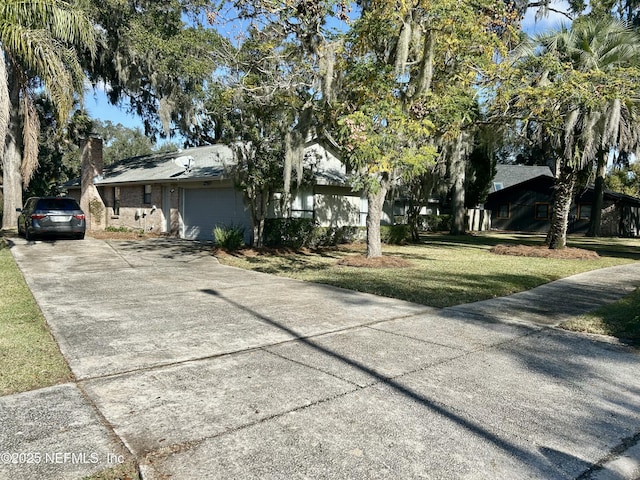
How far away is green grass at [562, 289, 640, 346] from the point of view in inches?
246

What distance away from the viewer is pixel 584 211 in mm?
32844

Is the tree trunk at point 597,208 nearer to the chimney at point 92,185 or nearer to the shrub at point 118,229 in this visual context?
the shrub at point 118,229

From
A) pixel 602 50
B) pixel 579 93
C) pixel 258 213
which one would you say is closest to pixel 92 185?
pixel 258 213

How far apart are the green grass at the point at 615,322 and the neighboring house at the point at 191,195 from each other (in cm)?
1025

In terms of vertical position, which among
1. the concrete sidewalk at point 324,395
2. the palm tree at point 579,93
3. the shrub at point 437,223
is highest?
the palm tree at point 579,93

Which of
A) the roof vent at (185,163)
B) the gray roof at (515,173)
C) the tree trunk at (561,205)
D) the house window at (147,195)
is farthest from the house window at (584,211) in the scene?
the house window at (147,195)

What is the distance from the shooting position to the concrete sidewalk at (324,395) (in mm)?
3082

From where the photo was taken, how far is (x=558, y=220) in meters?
16.9

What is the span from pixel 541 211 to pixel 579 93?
1025 inches

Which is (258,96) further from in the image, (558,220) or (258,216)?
(558,220)

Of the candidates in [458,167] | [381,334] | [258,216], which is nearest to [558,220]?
[458,167]

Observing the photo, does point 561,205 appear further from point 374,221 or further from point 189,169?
point 189,169

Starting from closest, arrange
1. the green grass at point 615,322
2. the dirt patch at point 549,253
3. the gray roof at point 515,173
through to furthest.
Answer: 1. the green grass at point 615,322
2. the dirt patch at point 549,253
3. the gray roof at point 515,173

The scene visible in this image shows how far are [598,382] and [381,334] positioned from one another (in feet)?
8.07
